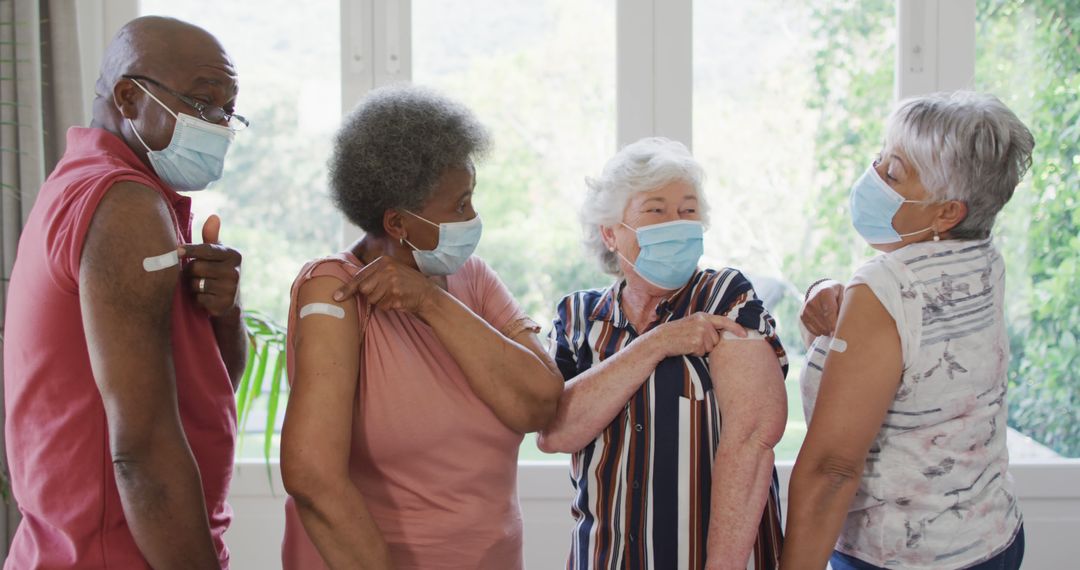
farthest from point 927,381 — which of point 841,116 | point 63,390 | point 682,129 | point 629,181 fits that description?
point 841,116

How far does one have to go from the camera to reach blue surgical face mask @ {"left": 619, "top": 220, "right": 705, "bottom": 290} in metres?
1.72

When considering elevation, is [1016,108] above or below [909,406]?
above

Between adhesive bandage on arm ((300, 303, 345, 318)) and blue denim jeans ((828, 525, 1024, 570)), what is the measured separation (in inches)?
38.6

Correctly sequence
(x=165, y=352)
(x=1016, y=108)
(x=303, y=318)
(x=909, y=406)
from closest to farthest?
(x=165, y=352), (x=303, y=318), (x=909, y=406), (x=1016, y=108)

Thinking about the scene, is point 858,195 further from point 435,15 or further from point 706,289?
point 435,15

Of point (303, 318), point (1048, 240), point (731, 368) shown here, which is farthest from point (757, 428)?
point (1048, 240)

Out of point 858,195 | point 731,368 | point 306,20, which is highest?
point 306,20

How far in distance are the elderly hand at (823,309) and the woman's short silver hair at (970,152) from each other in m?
0.26

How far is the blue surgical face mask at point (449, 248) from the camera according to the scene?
152 centimetres

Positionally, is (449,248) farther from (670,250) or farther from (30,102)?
(30,102)

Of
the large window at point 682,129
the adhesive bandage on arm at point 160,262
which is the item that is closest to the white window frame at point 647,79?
the large window at point 682,129

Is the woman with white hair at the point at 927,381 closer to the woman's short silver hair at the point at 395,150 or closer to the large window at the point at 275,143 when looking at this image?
the woman's short silver hair at the point at 395,150

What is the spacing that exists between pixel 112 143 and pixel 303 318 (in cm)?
37

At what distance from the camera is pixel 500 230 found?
3.11 meters
